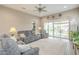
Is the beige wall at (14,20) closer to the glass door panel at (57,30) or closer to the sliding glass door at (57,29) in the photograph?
the sliding glass door at (57,29)

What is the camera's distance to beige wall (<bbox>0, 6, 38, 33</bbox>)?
225 centimetres

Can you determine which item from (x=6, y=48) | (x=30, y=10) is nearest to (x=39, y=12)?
(x=30, y=10)

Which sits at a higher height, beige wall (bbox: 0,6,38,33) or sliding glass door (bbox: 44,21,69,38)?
beige wall (bbox: 0,6,38,33)

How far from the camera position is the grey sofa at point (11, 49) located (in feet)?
7.15

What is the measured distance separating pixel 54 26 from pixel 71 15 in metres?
0.43

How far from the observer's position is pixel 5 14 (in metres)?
2.26

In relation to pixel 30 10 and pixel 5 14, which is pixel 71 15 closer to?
pixel 30 10

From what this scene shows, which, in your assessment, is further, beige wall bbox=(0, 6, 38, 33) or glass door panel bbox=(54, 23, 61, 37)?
glass door panel bbox=(54, 23, 61, 37)

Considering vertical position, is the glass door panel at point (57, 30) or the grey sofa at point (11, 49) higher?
the glass door panel at point (57, 30)

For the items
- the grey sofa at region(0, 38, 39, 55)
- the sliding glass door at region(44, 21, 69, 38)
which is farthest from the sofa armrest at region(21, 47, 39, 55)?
the sliding glass door at region(44, 21, 69, 38)

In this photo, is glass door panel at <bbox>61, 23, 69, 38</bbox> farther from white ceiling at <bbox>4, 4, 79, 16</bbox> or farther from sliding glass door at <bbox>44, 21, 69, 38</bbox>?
white ceiling at <bbox>4, 4, 79, 16</bbox>

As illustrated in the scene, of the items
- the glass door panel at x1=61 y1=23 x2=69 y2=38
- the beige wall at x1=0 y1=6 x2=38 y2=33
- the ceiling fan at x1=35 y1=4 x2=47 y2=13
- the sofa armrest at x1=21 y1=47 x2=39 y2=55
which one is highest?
the ceiling fan at x1=35 y1=4 x2=47 y2=13

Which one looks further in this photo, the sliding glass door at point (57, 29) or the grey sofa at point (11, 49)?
the sliding glass door at point (57, 29)

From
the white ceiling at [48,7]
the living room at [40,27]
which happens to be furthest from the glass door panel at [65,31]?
the white ceiling at [48,7]
